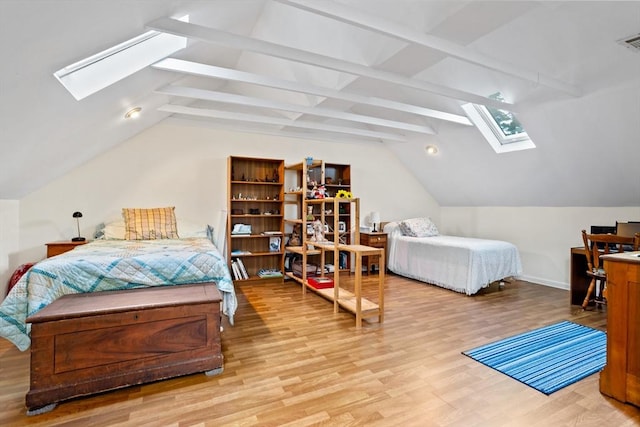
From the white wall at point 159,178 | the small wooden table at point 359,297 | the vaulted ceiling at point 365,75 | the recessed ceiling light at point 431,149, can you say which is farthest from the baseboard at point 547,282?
the small wooden table at point 359,297

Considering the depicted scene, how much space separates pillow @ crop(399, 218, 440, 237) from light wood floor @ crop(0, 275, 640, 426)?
2140 millimetres

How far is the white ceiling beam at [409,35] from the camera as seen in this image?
1836 mm

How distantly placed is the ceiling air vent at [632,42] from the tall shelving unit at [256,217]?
377cm

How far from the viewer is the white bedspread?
13.0 feet

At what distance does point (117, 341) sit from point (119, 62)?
6.77 ft

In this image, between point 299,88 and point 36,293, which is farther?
point 299,88

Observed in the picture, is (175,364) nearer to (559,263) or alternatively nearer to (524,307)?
(524,307)

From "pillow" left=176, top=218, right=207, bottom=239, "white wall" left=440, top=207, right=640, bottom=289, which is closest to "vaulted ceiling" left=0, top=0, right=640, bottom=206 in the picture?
"white wall" left=440, top=207, right=640, bottom=289

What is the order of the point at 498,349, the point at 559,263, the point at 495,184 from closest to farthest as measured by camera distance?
the point at 498,349
the point at 559,263
the point at 495,184

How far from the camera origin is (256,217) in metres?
4.85

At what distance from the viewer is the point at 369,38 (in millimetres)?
2654

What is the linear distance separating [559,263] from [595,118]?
2.13 meters

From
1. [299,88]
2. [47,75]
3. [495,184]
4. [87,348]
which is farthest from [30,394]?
[495,184]

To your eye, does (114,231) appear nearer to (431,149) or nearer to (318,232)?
(318,232)
